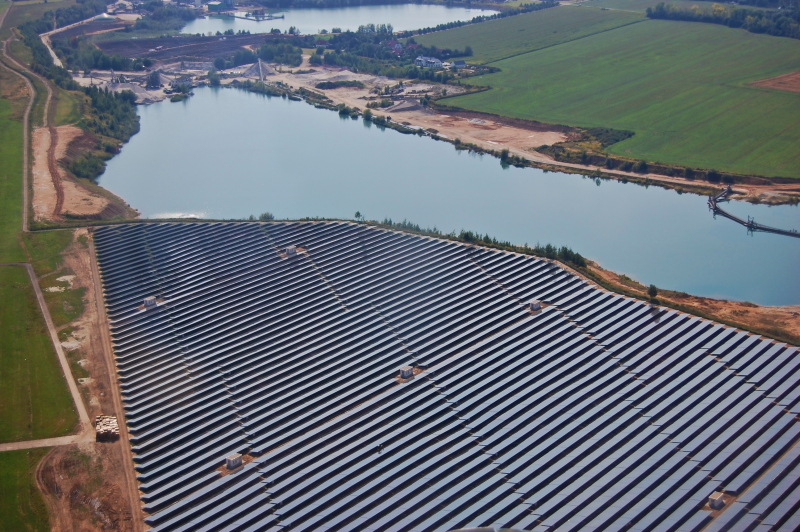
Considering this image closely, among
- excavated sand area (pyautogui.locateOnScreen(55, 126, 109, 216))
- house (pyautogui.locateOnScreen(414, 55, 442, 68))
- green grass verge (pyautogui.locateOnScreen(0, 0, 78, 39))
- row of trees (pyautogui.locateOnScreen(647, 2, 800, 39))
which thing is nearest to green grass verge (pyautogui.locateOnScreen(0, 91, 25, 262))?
excavated sand area (pyautogui.locateOnScreen(55, 126, 109, 216))

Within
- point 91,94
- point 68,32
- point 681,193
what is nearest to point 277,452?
point 681,193

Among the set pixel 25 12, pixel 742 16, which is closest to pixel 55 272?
pixel 25 12

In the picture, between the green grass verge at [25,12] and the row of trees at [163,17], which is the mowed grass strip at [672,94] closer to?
the row of trees at [163,17]

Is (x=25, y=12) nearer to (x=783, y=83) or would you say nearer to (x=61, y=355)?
(x=61, y=355)

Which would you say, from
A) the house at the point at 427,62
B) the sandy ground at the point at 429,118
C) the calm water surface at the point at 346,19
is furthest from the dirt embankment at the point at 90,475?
the calm water surface at the point at 346,19

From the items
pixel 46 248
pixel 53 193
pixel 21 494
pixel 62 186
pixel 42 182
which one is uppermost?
pixel 42 182

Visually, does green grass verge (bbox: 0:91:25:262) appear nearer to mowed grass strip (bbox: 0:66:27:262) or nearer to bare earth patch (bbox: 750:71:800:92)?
mowed grass strip (bbox: 0:66:27:262)
